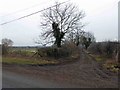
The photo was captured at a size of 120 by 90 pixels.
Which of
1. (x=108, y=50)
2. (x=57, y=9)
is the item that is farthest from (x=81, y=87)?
(x=57, y=9)

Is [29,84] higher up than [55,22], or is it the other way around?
[55,22]

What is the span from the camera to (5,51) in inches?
1292

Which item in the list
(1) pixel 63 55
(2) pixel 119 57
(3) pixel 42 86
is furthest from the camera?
(1) pixel 63 55

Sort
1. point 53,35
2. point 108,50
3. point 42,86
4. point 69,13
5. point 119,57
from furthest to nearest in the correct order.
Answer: point 69,13, point 53,35, point 108,50, point 119,57, point 42,86

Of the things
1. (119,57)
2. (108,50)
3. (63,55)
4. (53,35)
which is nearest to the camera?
(119,57)

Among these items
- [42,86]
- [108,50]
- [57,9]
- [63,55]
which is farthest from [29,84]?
[57,9]

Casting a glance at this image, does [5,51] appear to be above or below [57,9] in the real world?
below

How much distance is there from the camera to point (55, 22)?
58500 mm

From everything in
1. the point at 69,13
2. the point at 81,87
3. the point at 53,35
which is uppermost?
the point at 69,13

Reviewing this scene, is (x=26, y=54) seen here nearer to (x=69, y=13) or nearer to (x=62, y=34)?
(x=62, y=34)

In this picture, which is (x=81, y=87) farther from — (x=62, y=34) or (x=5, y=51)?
(x=62, y=34)

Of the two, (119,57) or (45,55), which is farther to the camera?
(45,55)

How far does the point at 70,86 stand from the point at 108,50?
32.8 meters

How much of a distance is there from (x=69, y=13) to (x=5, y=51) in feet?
102
